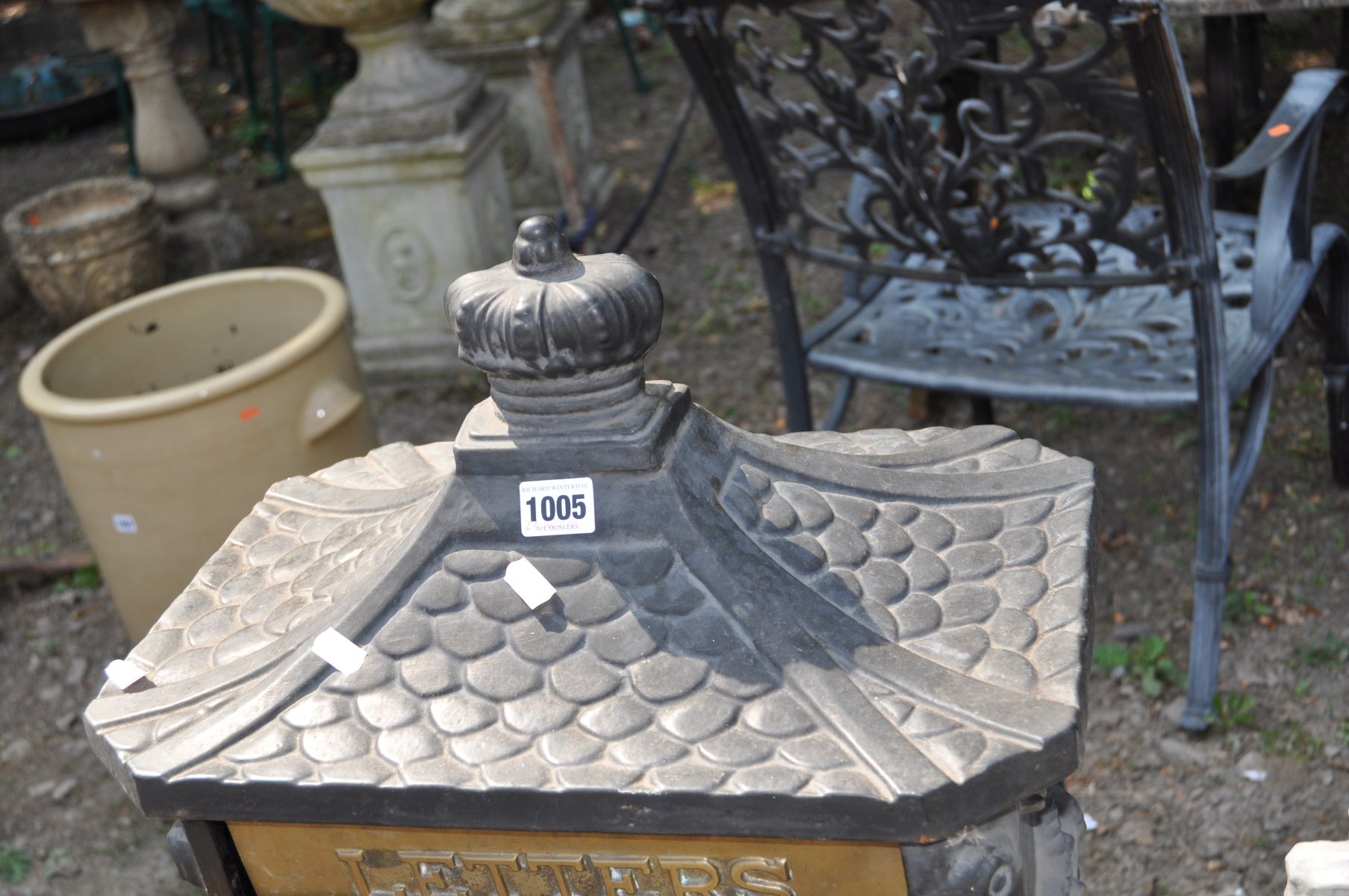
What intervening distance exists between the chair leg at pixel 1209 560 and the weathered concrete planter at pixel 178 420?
5.06 feet

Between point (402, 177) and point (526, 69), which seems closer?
point (402, 177)

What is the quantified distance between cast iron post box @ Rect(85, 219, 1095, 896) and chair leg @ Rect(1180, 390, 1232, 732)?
1181 mm

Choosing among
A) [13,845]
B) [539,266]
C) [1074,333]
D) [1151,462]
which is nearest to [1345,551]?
[1151,462]

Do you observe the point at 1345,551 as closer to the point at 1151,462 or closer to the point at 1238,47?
the point at 1151,462

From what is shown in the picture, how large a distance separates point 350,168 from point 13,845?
6.32 ft

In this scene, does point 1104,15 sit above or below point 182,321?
above

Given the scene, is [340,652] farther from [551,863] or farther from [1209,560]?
[1209,560]

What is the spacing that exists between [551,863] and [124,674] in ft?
1.26

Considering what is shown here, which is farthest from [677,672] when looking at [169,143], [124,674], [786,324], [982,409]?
[169,143]

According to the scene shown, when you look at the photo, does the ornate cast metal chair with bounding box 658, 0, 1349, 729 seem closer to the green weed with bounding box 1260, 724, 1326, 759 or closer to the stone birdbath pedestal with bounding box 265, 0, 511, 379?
the green weed with bounding box 1260, 724, 1326, 759

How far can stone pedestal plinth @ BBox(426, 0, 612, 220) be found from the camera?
4344 mm

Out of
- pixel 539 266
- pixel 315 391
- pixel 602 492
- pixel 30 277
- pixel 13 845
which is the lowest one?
pixel 13 845

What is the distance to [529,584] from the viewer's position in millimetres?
974

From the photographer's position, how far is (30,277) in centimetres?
419
